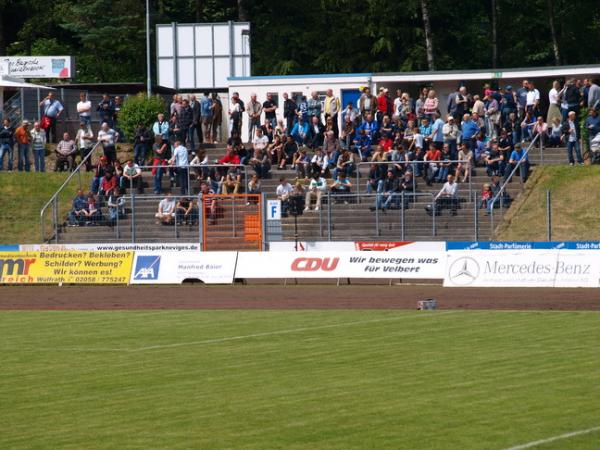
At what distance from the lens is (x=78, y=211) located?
4184 cm

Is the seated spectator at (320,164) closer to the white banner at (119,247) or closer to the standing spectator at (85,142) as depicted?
the white banner at (119,247)

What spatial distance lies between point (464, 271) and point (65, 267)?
1171 cm

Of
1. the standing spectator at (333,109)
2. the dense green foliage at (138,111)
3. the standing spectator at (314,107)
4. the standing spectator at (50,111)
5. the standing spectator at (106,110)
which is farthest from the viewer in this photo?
the standing spectator at (50,111)

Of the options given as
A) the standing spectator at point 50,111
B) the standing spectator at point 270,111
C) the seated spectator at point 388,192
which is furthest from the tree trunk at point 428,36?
the seated spectator at point 388,192

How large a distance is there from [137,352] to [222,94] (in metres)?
33.9

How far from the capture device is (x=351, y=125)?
43562mm

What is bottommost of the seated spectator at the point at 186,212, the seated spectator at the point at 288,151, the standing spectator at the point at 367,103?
the seated spectator at the point at 186,212

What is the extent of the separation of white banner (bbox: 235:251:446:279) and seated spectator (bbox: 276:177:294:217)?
198 inches

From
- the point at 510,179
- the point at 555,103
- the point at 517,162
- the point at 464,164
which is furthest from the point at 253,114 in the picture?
the point at 555,103

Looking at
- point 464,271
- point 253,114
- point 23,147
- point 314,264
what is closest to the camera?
point 464,271

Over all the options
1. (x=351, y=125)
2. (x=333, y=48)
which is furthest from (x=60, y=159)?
(x=333, y=48)

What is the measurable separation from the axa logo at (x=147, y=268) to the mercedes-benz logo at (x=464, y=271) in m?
8.41

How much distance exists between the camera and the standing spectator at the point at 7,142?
46.3 m

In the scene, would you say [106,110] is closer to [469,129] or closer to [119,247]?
[119,247]
